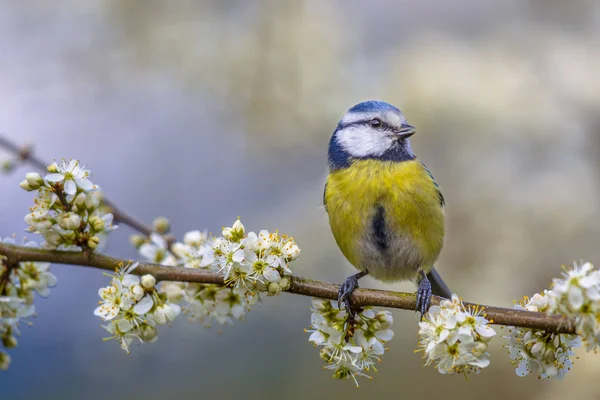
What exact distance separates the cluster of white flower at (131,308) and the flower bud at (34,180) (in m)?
0.29

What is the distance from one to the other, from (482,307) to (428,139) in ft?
5.77

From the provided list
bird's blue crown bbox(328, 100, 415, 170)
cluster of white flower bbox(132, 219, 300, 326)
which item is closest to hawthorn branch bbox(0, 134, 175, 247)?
cluster of white flower bbox(132, 219, 300, 326)

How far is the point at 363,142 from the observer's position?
2.40m

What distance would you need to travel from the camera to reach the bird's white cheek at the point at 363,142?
7.69 ft

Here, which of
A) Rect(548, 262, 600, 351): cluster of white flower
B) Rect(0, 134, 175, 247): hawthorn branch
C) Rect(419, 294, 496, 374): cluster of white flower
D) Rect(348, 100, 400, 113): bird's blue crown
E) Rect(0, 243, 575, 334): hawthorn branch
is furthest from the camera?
Rect(348, 100, 400, 113): bird's blue crown

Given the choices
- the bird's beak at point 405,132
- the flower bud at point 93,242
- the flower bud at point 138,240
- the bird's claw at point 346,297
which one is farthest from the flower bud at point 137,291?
the bird's beak at point 405,132

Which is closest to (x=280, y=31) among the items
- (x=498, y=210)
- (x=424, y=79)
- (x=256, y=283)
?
(x=424, y=79)

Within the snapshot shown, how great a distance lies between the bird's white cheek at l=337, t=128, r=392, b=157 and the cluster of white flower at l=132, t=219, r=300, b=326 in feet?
2.47

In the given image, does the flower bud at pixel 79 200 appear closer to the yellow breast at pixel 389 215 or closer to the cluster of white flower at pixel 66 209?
the cluster of white flower at pixel 66 209

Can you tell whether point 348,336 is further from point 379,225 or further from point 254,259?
point 379,225

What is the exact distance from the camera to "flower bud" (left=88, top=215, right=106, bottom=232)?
1600 mm

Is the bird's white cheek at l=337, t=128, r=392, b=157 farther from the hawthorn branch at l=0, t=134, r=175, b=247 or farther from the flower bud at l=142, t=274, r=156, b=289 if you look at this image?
the flower bud at l=142, t=274, r=156, b=289

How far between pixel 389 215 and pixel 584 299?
0.93 meters

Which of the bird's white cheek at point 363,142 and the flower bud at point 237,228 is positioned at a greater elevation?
the bird's white cheek at point 363,142
